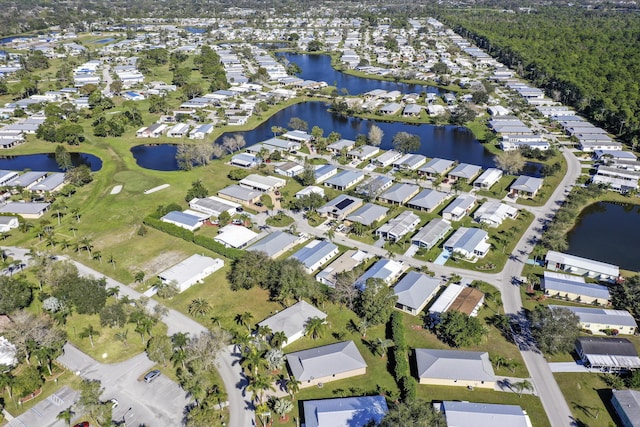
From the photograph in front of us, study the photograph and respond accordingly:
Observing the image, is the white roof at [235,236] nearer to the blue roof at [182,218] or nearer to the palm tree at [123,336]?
the blue roof at [182,218]

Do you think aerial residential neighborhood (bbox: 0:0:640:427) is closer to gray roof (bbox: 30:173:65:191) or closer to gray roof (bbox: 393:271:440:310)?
gray roof (bbox: 393:271:440:310)

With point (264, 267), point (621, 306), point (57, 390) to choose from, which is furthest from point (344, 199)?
point (57, 390)

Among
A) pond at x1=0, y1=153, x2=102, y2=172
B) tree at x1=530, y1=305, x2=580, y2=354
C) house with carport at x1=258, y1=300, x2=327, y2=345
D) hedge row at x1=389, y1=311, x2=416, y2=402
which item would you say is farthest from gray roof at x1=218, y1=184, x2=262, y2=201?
tree at x1=530, y1=305, x2=580, y2=354

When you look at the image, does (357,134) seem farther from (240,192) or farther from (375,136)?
(240,192)

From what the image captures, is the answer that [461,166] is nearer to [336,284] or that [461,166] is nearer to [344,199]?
[344,199]

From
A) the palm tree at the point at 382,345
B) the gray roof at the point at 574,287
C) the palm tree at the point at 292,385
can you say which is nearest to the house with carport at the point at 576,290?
the gray roof at the point at 574,287
